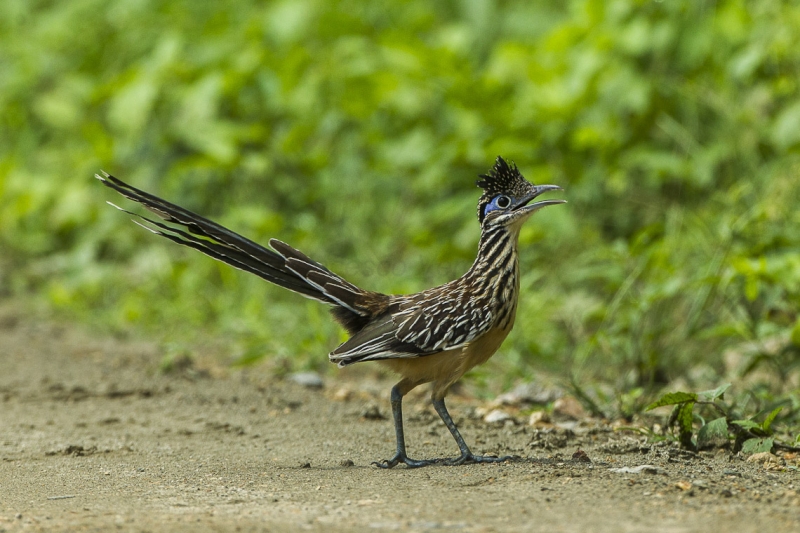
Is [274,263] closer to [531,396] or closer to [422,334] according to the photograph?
[422,334]


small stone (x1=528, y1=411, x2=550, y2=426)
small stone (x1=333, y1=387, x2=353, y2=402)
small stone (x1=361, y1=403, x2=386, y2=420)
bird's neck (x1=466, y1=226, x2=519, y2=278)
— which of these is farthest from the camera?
small stone (x1=333, y1=387, x2=353, y2=402)

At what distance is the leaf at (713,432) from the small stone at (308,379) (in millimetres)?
3026

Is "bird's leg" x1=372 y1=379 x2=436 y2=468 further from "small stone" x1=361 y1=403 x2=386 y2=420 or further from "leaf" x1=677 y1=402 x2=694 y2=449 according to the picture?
"leaf" x1=677 y1=402 x2=694 y2=449

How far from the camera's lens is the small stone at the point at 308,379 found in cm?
746

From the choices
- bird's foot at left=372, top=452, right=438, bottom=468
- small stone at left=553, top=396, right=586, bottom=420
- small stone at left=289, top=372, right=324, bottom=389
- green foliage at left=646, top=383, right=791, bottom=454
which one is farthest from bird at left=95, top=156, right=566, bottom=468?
small stone at left=289, top=372, right=324, bottom=389

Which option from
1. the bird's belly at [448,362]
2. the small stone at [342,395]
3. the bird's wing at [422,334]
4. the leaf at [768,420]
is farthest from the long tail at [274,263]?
the leaf at [768,420]

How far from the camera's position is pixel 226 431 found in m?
6.17

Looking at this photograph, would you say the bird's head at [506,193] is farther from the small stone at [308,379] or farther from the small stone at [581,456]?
the small stone at [308,379]

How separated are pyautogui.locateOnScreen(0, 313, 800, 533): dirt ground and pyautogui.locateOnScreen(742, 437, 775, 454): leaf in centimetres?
10

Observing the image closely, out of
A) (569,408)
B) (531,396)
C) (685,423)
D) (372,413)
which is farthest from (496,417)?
(685,423)

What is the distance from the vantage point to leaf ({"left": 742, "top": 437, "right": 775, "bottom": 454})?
203 inches

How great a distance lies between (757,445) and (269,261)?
106 inches

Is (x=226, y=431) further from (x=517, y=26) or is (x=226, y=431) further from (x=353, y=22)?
(x=517, y=26)

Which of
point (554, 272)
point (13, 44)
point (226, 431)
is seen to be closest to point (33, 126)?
point (13, 44)
